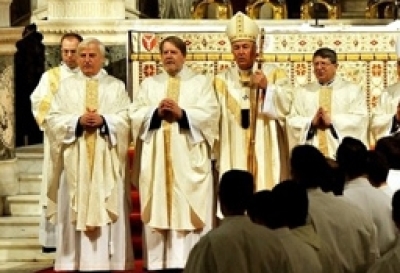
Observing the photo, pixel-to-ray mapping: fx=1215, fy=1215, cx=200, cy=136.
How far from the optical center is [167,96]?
8844 mm

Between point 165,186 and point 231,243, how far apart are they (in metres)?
3.55

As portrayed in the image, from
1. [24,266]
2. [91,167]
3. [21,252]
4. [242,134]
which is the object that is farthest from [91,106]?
[21,252]

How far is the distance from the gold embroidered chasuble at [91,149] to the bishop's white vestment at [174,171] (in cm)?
15

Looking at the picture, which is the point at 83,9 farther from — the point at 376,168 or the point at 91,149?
the point at 376,168

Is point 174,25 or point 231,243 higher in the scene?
point 174,25

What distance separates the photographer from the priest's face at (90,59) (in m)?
8.70

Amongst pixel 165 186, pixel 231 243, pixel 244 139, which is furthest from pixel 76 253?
pixel 231 243

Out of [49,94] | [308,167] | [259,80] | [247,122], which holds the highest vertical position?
[259,80]

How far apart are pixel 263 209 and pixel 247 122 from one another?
3670mm

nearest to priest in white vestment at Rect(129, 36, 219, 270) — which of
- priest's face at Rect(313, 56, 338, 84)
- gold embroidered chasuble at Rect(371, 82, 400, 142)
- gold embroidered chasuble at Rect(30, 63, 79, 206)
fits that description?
priest's face at Rect(313, 56, 338, 84)

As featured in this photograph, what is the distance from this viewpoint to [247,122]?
29.6 feet

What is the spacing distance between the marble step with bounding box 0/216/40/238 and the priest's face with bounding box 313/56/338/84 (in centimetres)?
291

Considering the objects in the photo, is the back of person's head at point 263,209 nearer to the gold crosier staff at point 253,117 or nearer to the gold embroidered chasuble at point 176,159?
the gold embroidered chasuble at point 176,159

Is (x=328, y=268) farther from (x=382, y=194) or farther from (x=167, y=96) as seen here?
(x=167, y=96)
